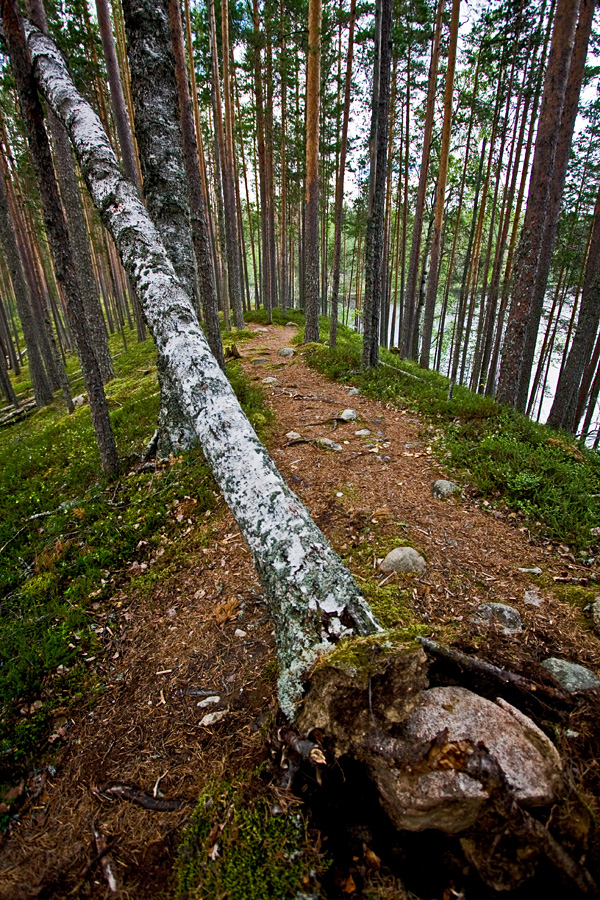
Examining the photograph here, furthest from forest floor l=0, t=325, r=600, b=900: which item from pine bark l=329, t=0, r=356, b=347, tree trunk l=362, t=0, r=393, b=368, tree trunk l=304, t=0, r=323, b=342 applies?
tree trunk l=304, t=0, r=323, b=342

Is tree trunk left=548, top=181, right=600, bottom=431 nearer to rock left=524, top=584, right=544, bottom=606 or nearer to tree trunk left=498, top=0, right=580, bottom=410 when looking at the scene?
tree trunk left=498, top=0, right=580, bottom=410

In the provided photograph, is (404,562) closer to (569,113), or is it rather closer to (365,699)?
(365,699)

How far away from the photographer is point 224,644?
3035 mm

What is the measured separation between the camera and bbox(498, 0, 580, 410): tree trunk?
21.7 ft

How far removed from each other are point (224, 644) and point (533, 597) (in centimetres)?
262

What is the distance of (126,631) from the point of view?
11.1 ft

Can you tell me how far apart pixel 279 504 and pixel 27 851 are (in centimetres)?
216

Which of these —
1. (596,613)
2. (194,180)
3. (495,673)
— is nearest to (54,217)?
(194,180)

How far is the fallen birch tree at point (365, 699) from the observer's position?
1.48 meters

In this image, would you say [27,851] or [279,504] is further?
[279,504]

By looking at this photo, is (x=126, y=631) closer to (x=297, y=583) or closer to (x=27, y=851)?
(x=27, y=851)

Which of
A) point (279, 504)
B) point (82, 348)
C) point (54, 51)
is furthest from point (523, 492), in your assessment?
point (54, 51)

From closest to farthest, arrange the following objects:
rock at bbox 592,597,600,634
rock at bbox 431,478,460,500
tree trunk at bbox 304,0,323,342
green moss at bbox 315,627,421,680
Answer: green moss at bbox 315,627,421,680, rock at bbox 592,597,600,634, rock at bbox 431,478,460,500, tree trunk at bbox 304,0,323,342

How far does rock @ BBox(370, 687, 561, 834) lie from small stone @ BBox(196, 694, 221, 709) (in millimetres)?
1297
